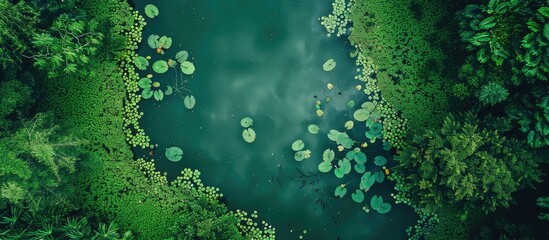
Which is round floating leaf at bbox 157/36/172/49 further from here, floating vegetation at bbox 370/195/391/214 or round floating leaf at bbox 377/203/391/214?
round floating leaf at bbox 377/203/391/214

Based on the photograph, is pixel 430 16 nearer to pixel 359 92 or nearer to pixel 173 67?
pixel 359 92

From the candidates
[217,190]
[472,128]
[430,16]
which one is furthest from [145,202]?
[430,16]

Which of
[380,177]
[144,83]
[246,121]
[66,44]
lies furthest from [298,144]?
[66,44]

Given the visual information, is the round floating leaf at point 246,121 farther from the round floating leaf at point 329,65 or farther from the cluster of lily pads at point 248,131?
the round floating leaf at point 329,65

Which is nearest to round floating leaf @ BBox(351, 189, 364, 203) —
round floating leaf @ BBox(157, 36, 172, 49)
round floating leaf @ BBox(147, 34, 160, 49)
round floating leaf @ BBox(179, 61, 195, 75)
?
round floating leaf @ BBox(179, 61, 195, 75)

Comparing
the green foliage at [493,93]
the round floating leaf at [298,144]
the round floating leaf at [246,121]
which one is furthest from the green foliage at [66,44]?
the green foliage at [493,93]

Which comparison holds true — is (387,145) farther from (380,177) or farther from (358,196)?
(358,196)
